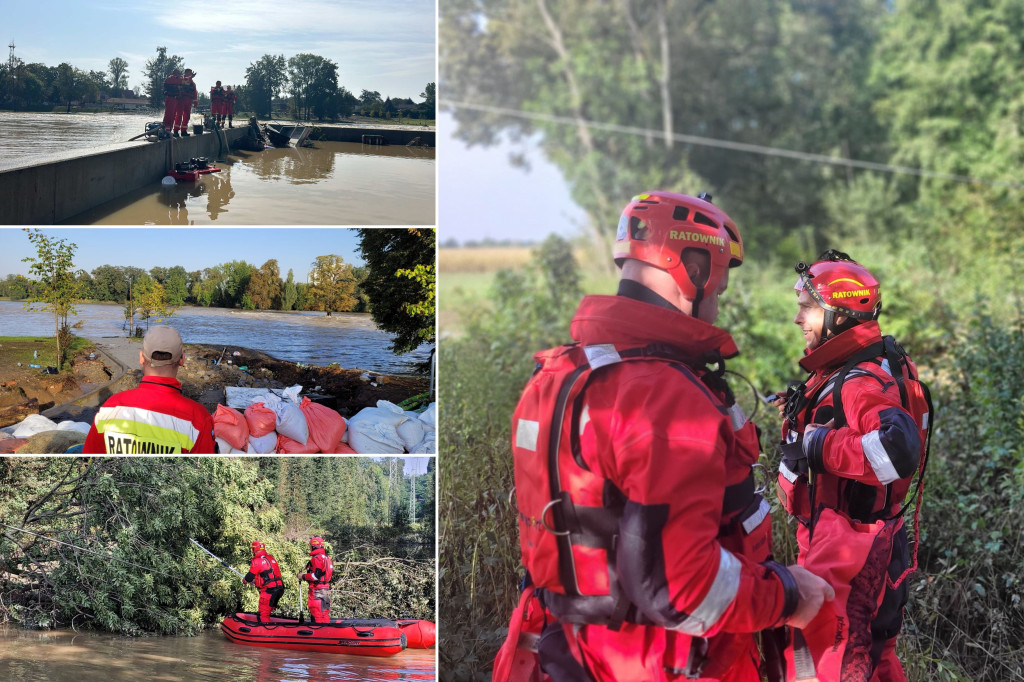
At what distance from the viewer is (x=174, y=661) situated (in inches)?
246

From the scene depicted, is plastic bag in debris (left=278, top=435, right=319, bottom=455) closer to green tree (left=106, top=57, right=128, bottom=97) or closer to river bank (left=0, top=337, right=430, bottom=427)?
river bank (left=0, top=337, right=430, bottom=427)

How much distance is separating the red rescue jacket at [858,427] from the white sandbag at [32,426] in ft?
9.81

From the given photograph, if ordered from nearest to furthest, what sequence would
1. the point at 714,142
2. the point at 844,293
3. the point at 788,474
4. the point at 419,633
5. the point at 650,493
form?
the point at 650,493
the point at 788,474
the point at 844,293
the point at 419,633
the point at 714,142

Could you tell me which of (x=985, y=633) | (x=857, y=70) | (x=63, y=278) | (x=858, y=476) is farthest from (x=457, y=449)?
(x=857, y=70)

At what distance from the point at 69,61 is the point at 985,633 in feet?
17.9

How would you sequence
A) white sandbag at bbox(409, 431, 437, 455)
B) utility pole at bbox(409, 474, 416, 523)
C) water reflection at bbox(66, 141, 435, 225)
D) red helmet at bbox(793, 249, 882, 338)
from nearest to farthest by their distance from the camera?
red helmet at bbox(793, 249, 882, 338) < water reflection at bbox(66, 141, 435, 225) < white sandbag at bbox(409, 431, 437, 455) < utility pole at bbox(409, 474, 416, 523)

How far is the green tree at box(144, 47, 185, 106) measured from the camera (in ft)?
11.7

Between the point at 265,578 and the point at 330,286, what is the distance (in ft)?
12.8

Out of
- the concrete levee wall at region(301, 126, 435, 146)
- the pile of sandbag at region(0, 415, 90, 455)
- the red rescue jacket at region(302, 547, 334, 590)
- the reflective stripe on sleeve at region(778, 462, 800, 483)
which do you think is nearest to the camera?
the reflective stripe on sleeve at region(778, 462, 800, 483)

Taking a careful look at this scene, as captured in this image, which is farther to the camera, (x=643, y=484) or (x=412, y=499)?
(x=412, y=499)

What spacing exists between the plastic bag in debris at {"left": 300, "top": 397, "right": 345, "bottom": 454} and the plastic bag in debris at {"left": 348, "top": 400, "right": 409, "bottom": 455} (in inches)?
2.2

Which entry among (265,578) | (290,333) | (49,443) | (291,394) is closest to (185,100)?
(290,333)

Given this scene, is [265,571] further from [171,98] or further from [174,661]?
[171,98]

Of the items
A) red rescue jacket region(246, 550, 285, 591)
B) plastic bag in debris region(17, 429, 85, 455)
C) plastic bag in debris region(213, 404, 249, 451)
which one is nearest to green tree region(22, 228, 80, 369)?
plastic bag in debris region(17, 429, 85, 455)
